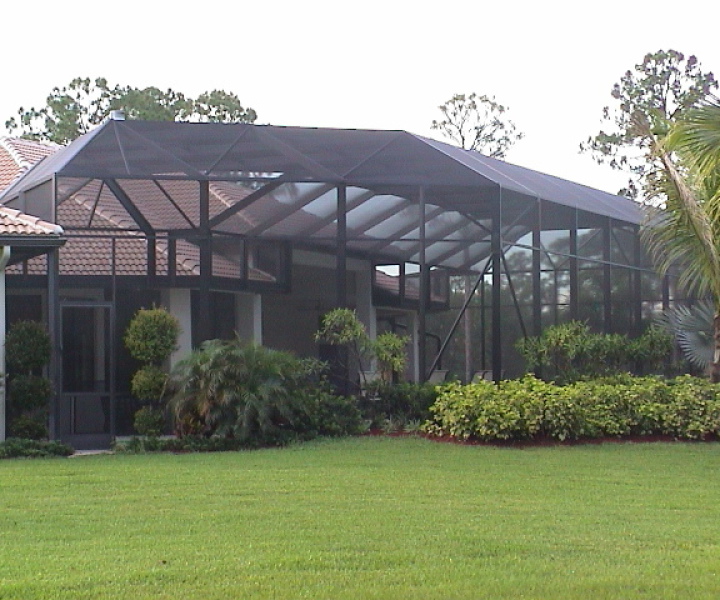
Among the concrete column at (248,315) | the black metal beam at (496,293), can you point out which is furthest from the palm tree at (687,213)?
the concrete column at (248,315)

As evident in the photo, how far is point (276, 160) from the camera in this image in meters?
19.3

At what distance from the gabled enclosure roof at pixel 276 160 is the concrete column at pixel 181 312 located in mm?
2172

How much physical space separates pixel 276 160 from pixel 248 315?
3.28 m

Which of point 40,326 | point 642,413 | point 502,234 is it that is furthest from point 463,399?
point 40,326

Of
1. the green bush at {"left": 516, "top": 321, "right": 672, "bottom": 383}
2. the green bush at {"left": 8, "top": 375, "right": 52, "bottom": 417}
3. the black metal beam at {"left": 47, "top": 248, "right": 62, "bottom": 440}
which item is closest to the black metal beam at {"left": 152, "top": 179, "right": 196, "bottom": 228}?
the black metal beam at {"left": 47, "top": 248, "right": 62, "bottom": 440}

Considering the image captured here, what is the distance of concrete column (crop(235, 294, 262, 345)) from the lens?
2102 cm

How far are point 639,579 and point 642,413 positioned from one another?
989 cm

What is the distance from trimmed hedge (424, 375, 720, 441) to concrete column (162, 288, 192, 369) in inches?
182

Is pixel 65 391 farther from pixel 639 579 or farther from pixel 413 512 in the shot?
pixel 639 579

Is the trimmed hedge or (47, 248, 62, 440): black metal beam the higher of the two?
(47, 248, 62, 440): black metal beam

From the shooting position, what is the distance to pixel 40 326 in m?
16.7

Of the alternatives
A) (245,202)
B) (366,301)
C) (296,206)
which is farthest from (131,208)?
(366,301)

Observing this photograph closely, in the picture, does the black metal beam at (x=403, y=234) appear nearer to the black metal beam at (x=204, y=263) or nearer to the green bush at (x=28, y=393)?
the black metal beam at (x=204, y=263)

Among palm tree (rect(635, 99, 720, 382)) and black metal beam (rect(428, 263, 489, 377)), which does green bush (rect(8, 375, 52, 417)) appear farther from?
palm tree (rect(635, 99, 720, 382))
